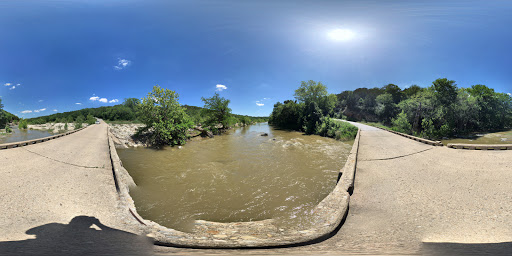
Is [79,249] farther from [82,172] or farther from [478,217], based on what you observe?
[478,217]

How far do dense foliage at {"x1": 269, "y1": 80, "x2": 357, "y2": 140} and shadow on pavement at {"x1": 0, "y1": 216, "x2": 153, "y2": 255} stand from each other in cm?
1942

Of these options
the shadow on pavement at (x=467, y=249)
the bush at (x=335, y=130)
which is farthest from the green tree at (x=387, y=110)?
the shadow on pavement at (x=467, y=249)

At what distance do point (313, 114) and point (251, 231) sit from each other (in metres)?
23.7

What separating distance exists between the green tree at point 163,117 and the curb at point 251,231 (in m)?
8.90

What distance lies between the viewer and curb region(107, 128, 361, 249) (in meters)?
2.48

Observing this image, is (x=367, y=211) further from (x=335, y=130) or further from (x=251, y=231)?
(x=335, y=130)

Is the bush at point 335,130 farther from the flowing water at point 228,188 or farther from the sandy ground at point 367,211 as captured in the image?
the sandy ground at point 367,211

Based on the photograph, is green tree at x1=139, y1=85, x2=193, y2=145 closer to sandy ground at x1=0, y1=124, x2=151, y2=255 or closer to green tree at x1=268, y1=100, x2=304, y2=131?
sandy ground at x1=0, y1=124, x2=151, y2=255

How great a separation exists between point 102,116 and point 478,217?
8964 centimetres

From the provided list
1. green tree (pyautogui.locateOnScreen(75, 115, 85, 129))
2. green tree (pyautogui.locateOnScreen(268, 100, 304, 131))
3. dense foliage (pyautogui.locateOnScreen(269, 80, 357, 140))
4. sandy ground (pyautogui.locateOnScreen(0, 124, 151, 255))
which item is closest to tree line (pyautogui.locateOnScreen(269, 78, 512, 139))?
dense foliage (pyautogui.locateOnScreen(269, 80, 357, 140))

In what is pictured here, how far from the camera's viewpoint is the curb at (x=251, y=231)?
2484 mm

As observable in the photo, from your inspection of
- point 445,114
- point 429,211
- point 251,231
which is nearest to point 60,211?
point 251,231

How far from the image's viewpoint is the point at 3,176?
4.79 m

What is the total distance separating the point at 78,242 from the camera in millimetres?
2416
